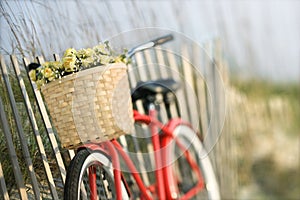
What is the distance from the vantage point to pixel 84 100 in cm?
204

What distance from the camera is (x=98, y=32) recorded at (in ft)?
8.51

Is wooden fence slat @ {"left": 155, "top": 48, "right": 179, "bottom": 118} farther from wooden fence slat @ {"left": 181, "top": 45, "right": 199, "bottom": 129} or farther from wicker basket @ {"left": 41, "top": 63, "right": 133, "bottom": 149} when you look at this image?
wicker basket @ {"left": 41, "top": 63, "right": 133, "bottom": 149}

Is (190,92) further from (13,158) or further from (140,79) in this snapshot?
(13,158)

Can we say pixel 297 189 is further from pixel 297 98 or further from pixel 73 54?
pixel 73 54

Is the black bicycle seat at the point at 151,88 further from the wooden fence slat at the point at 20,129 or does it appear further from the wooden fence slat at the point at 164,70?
the wooden fence slat at the point at 20,129

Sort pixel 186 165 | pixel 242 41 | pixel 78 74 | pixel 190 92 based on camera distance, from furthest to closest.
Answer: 1. pixel 186 165
2. pixel 190 92
3. pixel 242 41
4. pixel 78 74

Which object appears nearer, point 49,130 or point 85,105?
point 85,105

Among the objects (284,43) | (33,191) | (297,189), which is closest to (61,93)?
(33,191)

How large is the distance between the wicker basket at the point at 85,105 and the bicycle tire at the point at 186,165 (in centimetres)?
67

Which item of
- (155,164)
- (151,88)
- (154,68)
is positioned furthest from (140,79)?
(155,164)

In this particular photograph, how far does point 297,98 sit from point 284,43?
0.22 meters

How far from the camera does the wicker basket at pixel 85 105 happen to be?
2.04 m

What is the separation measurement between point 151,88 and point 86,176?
688 mm

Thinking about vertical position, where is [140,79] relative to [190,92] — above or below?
above
